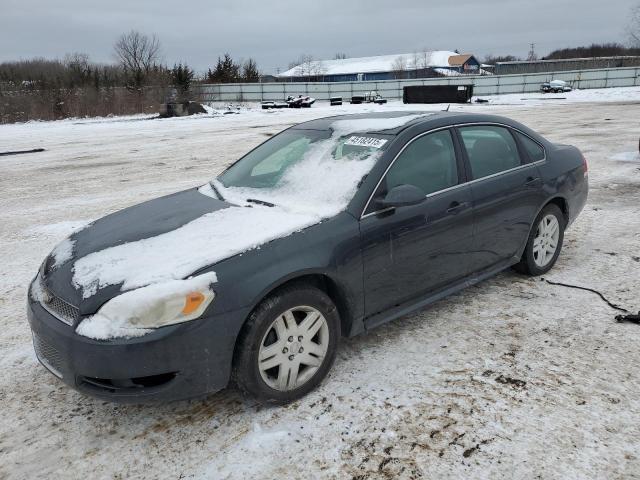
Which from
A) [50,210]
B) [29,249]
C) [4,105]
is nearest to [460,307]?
[29,249]

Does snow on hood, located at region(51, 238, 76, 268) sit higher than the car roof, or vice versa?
the car roof

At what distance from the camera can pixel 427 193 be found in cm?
343

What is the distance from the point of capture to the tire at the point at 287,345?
2578mm

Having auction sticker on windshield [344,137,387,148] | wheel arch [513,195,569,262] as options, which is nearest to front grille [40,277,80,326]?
auction sticker on windshield [344,137,387,148]

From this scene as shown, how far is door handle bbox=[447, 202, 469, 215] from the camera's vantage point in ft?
11.5

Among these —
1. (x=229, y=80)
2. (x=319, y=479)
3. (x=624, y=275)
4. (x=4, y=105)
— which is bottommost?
(x=319, y=479)

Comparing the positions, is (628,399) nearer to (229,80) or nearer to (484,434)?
(484,434)

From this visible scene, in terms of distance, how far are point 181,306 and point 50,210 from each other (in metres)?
6.37

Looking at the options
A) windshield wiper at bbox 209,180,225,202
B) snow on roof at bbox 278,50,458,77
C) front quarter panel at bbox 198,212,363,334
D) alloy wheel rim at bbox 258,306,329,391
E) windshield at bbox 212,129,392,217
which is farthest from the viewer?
snow on roof at bbox 278,50,458,77

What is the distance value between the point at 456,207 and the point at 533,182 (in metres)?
1.07

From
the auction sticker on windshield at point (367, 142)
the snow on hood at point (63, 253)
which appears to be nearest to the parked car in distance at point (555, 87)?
the auction sticker on windshield at point (367, 142)

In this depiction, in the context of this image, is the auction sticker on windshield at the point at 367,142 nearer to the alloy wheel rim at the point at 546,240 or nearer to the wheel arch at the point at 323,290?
the wheel arch at the point at 323,290

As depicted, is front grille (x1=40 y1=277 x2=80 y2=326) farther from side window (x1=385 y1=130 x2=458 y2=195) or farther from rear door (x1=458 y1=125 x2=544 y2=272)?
rear door (x1=458 y1=125 x2=544 y2=272)

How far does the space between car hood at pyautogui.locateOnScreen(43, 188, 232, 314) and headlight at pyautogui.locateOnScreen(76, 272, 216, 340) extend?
0.27ft
